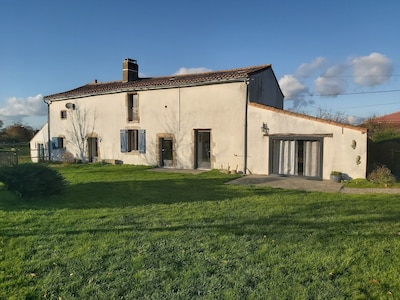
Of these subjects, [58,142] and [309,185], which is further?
[58,142]

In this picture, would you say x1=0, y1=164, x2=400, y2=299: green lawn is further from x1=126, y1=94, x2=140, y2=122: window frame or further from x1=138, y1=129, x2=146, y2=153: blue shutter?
x1=126, y1=94, x2=140, y2=122: window frame

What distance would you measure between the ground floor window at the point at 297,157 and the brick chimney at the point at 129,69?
1223 centimetres

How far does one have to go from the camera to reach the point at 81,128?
858 inches

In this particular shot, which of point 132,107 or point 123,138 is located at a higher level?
point 132,107

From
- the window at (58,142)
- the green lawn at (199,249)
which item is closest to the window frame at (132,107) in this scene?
the window at (58,142)

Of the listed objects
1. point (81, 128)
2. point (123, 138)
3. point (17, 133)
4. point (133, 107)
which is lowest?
point (123, 138)

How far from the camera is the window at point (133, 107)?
19203mm

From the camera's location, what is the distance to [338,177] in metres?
12.4

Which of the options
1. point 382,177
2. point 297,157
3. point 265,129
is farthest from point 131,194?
point 382,177

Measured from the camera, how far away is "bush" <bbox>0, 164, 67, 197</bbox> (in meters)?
8.34

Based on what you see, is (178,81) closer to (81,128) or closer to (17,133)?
(81,128)

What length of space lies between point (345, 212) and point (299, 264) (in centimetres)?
355

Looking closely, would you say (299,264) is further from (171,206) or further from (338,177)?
(338,177)

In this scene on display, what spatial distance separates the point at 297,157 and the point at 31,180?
10772 mm
